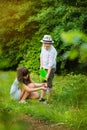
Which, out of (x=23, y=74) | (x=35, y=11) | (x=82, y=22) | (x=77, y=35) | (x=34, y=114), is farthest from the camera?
(x=35, y=11)

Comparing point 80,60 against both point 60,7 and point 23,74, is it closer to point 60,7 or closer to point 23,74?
point 23,74

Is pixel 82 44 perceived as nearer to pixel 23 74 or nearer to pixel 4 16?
pixel 4 16

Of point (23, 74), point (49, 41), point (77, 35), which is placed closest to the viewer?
point (77, 35)

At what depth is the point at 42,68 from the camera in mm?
11156

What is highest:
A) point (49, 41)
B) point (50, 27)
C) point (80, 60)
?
point (80, 60)

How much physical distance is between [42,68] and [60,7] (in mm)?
7353

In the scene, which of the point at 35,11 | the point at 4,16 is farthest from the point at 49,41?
the point at 4,16

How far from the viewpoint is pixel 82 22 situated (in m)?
18.0

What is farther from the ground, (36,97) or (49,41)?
(49,41)

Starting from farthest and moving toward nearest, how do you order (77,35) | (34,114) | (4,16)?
1. (34,114)
2. (4,16)
3. (77,35)

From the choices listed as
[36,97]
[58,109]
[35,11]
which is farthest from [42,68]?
[35,11]

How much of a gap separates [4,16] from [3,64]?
0.45 meters

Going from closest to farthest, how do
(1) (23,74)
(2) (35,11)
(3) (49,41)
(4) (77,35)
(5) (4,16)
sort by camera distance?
(4) (77,35), (5) (4,16), (1) (23,74), (3) (49,41), (2) (35,11)

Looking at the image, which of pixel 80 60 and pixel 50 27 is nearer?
pixel 80 60
